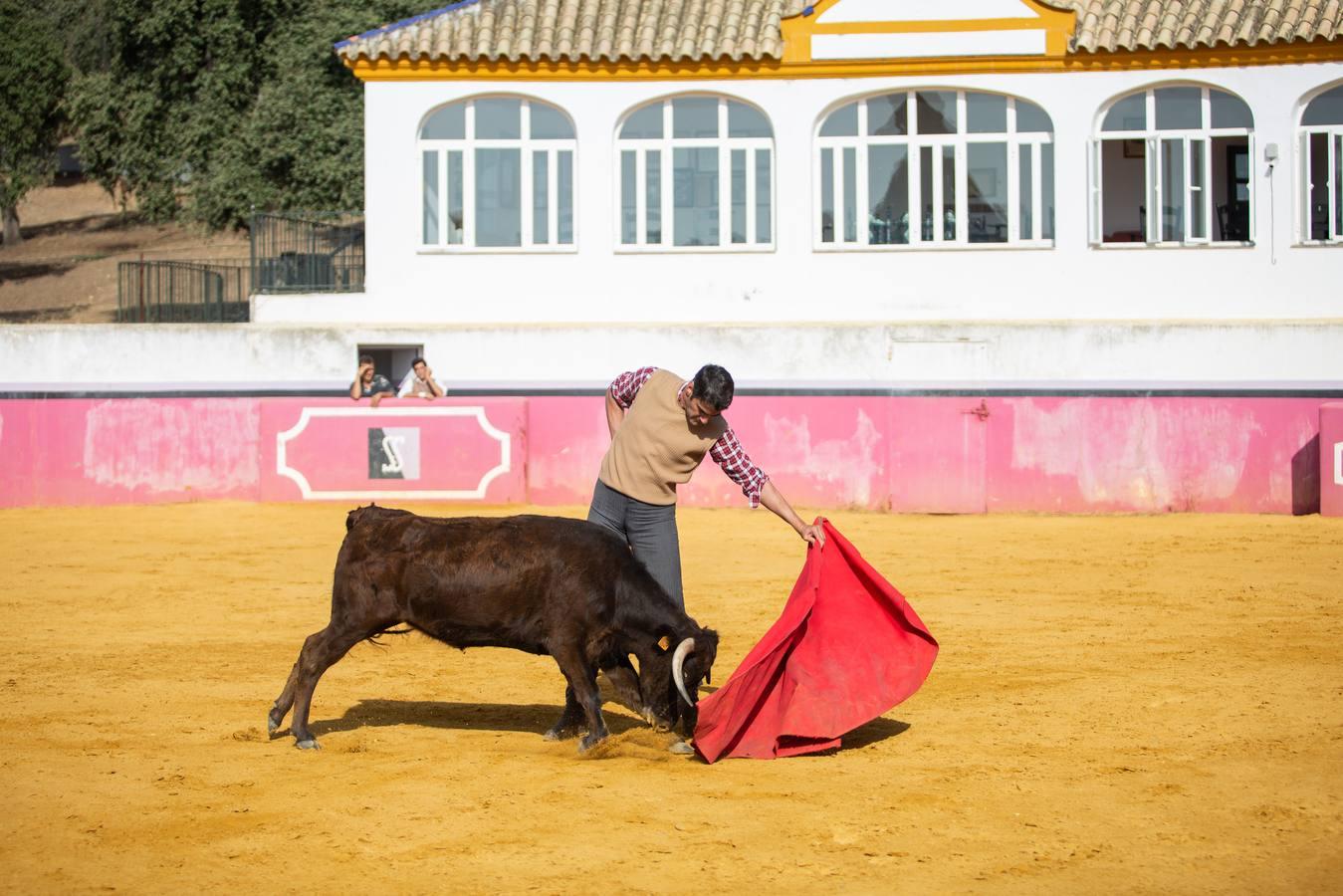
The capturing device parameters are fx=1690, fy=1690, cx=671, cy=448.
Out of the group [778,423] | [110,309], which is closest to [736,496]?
[778,423]

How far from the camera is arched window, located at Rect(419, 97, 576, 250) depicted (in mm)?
22938

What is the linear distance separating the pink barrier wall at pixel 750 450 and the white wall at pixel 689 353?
0.96 m

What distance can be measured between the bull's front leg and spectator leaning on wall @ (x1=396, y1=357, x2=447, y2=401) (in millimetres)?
12514

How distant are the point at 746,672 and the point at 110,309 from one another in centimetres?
3776

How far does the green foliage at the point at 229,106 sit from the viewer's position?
30.7 meters

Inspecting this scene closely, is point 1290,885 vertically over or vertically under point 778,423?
under

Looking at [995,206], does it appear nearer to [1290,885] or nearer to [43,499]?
[43,499]

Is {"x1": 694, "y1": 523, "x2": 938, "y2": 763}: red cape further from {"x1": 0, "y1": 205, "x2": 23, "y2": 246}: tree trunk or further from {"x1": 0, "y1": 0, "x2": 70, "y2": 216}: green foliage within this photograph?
{"x1": 0, "y1": 205, "x2": 23, "y2": 246}: tree trunk

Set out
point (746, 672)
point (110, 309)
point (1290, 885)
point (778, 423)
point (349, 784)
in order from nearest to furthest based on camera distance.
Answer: point (1290, 885), point (349, 784), point (746, 672), point (778, 423), point (110, 309)

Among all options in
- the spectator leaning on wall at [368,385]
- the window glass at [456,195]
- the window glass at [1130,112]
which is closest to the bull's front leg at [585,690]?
the spectator leaning on wall at [368,385]

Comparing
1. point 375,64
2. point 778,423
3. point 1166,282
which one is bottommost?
point 778,423

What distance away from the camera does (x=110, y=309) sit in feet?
139

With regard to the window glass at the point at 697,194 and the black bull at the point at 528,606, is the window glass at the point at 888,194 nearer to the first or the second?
the window glass at the point at 697,194

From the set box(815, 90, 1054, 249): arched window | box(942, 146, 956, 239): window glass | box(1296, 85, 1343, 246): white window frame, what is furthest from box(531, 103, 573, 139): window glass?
box(1296, 85, 1343, 246): white window frame
